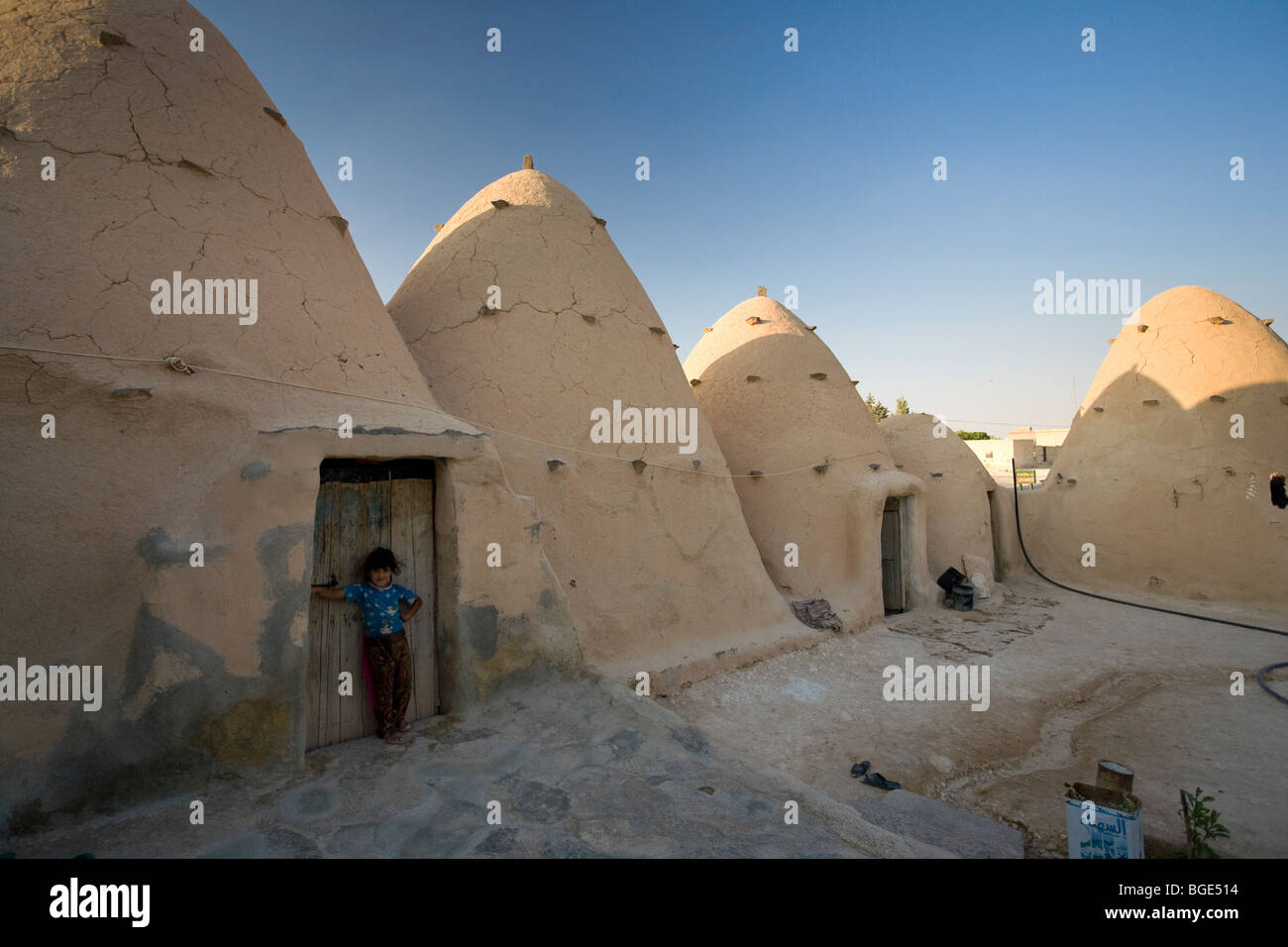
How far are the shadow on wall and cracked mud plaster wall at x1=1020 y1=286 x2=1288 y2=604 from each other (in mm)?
18

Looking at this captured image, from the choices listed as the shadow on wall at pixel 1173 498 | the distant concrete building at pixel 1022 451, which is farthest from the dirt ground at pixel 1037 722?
the distant concrete building at pixel 1022 451

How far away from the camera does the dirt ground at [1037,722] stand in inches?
177

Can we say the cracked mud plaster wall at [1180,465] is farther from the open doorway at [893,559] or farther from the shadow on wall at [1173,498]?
the open doorway at [893,559]

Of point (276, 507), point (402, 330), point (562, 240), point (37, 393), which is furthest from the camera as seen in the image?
point (562, 240)

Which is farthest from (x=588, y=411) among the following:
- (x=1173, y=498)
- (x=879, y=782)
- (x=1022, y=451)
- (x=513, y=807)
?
(x=1022, y=451)

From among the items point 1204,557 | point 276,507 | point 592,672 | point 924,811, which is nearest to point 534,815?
point 592,672

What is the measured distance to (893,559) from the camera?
10242 millimetres

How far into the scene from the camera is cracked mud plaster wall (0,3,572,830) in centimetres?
294

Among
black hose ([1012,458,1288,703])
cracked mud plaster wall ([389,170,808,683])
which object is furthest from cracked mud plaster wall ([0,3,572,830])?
black hose ([1012,458,1288,703])

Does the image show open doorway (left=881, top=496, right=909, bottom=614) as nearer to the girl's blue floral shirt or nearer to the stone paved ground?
the stone paved ground
